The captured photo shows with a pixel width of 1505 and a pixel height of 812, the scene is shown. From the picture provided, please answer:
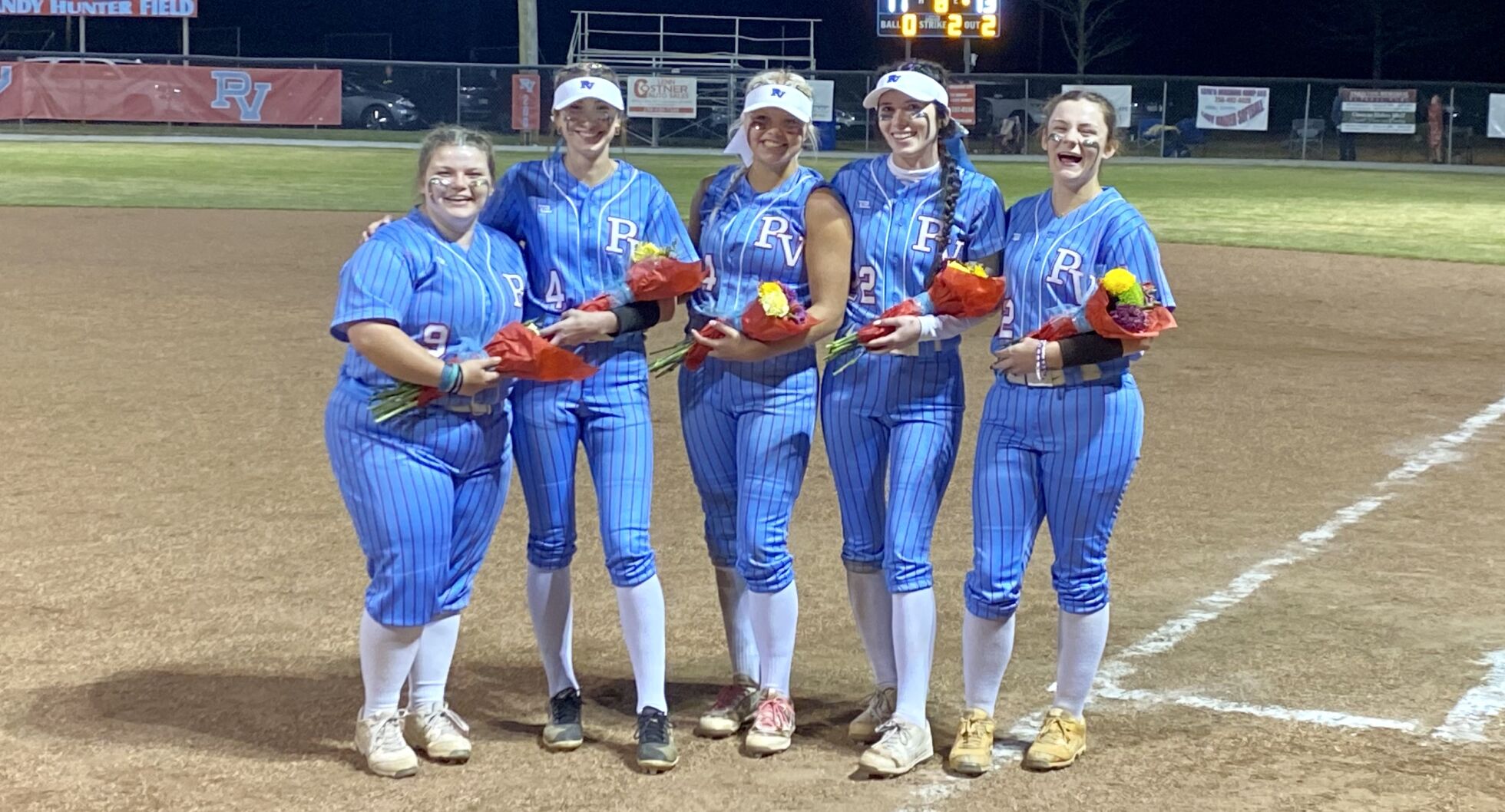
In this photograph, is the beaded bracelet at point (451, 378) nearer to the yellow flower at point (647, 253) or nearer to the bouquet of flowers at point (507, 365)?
the bouquet of flowers at point (507, 365)

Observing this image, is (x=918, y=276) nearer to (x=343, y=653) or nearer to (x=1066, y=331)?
(x=1066, y=331)

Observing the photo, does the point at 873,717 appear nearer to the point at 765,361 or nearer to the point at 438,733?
the point at 765,361

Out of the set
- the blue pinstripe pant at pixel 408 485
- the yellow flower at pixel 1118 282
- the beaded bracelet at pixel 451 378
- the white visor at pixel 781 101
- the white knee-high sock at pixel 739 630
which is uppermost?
the white visor at pixel 781 101

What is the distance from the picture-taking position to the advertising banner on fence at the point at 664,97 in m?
35.6

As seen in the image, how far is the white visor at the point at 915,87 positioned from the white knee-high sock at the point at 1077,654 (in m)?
1.47

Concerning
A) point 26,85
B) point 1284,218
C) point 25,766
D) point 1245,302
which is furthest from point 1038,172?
point 25,766

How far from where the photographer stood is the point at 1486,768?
455 cm

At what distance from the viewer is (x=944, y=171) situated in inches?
179

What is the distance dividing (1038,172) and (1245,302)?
15.7 metres

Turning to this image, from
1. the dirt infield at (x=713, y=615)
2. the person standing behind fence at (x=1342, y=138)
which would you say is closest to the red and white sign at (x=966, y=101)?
the person standing behind fence at (x=1342, y=138)

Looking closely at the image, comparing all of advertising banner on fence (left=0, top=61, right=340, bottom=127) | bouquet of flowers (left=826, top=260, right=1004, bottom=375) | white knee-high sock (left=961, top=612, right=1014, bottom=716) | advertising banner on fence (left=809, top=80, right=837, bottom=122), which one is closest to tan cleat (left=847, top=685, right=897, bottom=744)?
white knee-high sock (left=961, top=612, right=1014, bottom=716)

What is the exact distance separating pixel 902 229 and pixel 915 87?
1.29ft

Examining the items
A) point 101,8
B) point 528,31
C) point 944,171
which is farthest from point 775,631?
point 101,8

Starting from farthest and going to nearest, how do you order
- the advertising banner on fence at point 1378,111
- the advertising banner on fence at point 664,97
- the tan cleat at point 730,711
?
the advertising banner on fence at point 1378,111 < the advertising banner on fence at point 664,97 < the tan cleat at point 730,711
